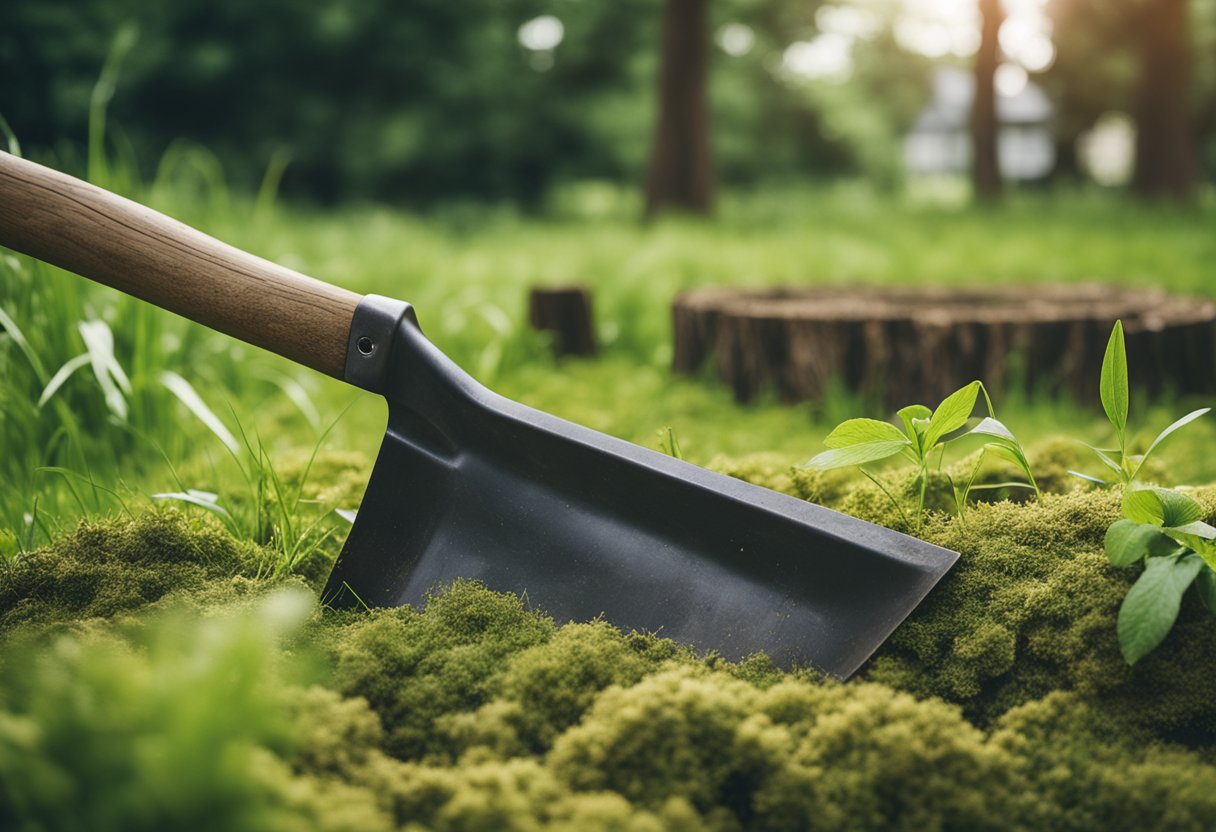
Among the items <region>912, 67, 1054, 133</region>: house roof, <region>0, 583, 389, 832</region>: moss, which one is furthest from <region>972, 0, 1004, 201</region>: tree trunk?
<region>912, 67, 1054, 133</region>: house roof

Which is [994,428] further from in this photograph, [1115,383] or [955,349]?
[955,349]

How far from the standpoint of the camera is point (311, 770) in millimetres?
970

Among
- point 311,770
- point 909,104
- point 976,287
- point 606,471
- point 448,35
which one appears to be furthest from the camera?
point 909,104

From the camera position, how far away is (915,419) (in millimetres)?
A: 1451

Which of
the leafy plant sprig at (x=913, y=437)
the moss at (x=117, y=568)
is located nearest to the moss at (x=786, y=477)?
the leafy plant sprig at (x=913, y=437)

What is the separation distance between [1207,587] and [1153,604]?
9 cm

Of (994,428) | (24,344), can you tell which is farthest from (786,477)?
(24,344)

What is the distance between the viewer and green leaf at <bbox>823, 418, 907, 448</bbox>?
1.39 meters

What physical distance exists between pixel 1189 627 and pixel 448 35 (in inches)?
Answer: 480

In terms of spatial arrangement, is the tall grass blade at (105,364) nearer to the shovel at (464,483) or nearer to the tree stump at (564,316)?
the shovel at (464,483)

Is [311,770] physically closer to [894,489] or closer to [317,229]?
[894,489]

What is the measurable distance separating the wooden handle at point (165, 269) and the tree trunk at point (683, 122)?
9.20m

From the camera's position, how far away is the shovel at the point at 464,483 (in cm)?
132

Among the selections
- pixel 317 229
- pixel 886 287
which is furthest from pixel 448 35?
pixel 886 287
